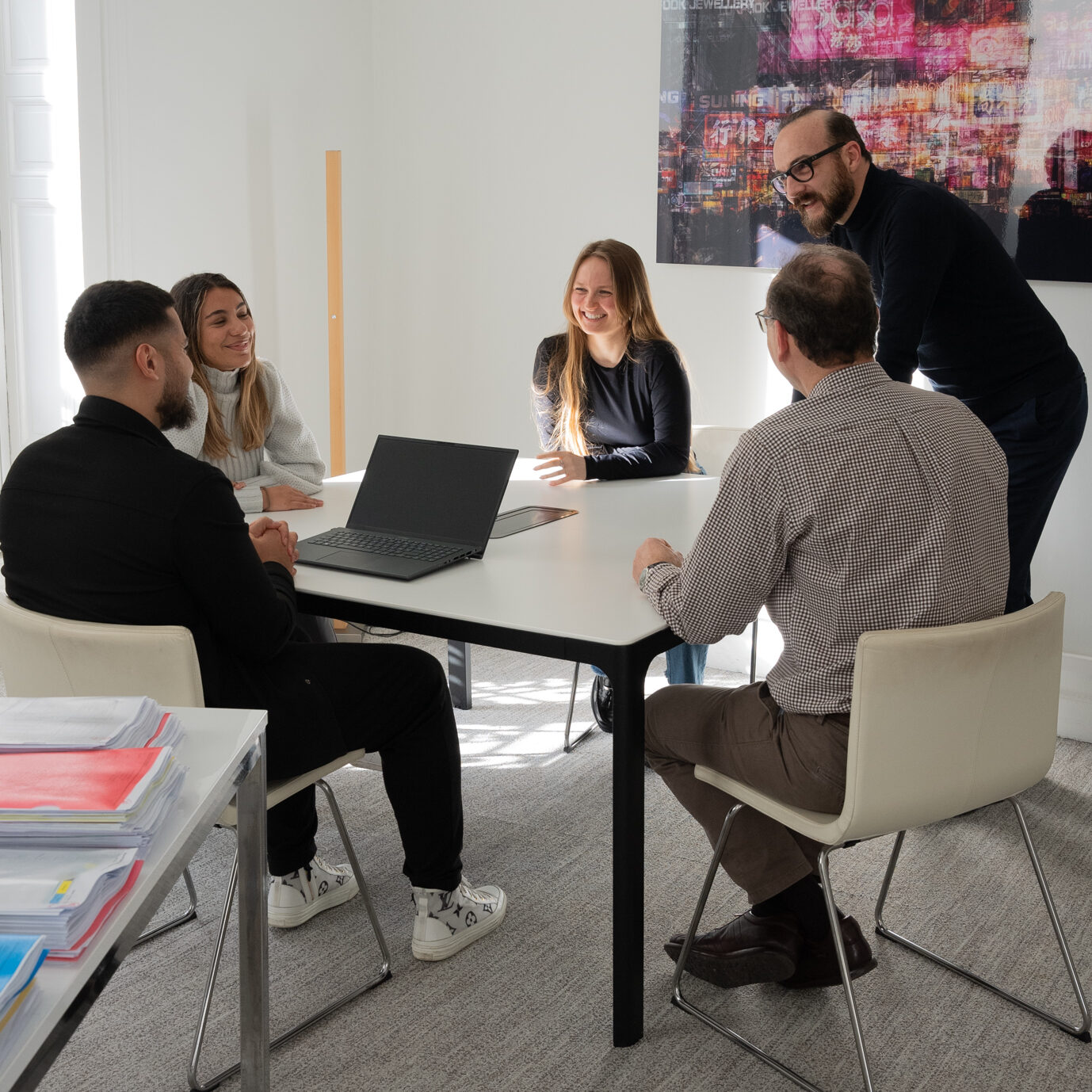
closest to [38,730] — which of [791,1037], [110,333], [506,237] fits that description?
[110,333]

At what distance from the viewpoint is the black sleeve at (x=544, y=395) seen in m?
3.45

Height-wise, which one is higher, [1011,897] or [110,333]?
[110,333]

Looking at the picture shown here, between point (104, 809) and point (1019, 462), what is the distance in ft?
7.89

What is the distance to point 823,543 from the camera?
1767mm

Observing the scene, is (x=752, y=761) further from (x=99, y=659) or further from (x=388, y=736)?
(x=99, y=659)

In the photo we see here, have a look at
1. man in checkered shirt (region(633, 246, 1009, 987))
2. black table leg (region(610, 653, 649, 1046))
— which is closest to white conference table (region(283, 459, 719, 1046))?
black table leg (region(610, 653, 649, 1046))

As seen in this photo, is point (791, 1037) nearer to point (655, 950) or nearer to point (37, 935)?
point (655, 950)

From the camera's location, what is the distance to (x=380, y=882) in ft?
8.36

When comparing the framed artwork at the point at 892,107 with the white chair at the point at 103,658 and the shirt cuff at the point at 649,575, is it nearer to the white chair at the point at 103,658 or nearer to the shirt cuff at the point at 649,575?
the shirt cuff at the point at 649,575

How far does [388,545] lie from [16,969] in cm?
154

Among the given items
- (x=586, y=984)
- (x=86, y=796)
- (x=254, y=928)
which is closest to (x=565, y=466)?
(x=586, y=984)

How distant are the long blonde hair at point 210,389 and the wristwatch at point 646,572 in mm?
1235

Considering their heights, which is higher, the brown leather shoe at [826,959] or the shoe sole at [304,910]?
the brown leather shoe at [826,959]

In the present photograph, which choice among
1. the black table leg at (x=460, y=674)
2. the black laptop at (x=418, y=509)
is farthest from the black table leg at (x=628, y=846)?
the black table leg at (x=460, y=674)
